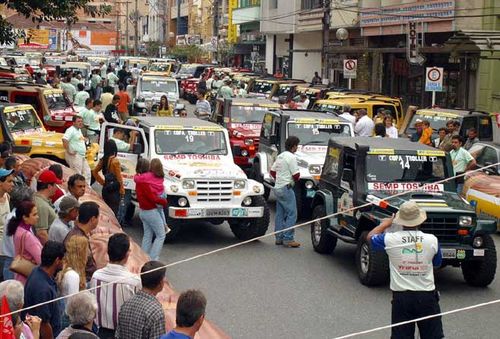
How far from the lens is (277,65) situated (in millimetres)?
70438

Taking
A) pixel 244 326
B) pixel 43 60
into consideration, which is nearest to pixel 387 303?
pixel 244 326

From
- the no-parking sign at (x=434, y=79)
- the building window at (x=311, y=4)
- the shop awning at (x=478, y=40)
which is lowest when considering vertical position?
the no-parking sign at (x=434, y=79)

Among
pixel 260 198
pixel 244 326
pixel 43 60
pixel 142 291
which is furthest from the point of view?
pixel 43 60

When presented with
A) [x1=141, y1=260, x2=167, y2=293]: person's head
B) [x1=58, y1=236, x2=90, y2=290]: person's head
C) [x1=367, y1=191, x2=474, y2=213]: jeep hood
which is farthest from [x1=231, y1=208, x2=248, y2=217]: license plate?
[x1=141, y1=260, x2=167, y2=293]: person's head

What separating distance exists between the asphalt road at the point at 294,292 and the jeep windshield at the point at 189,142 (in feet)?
4.69

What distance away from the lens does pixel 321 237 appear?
534 inches

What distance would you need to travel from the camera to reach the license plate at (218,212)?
13.9m

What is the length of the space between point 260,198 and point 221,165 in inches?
36.1

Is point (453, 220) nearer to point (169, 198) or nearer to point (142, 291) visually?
point (169, 198)

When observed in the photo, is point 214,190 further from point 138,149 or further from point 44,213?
point 44,213

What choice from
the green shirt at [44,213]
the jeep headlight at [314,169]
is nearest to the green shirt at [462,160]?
the jeep headlight at [314,169]

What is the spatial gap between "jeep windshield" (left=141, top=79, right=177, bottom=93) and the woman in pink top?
2672 centimetres

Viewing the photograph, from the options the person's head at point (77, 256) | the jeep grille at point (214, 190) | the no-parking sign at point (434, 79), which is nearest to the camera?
the person's head at point (77, 256)

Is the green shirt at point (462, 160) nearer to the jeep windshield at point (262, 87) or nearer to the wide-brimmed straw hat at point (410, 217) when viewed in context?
the wide-brimmed straw hat at point (410, 217)
